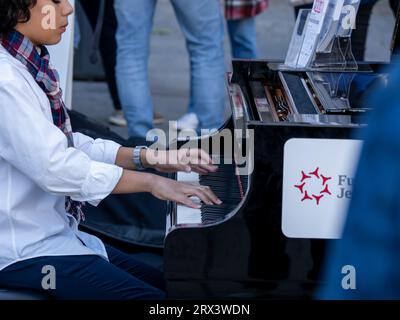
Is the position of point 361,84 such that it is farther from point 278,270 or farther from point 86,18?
point 86,18

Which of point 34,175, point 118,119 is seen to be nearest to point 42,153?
point 34,175

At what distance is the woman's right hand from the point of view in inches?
93.7

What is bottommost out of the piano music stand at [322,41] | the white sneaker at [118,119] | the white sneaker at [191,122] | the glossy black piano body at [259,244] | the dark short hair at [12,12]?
the white sneaker at [118,119]

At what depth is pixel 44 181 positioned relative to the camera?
7.39ft

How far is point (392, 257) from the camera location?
1.04 metres

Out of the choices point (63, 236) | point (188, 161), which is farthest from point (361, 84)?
point (63, 236)

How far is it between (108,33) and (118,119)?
542 millimetres

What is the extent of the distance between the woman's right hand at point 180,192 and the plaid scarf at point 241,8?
306 cm

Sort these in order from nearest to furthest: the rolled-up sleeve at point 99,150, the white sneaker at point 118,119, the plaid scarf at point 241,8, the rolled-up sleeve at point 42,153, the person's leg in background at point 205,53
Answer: the rolled-up sleeve at point 42,153, the rolled-up sleeve at point 99,150, the person's leg in background at point 205,53, the plaid scarf at point 241,8, the white sneaker at point 118,119

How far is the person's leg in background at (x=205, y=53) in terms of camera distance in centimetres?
446

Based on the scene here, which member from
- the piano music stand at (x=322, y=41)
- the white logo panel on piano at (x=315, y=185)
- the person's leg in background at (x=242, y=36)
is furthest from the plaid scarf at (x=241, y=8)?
the white logo panel on piano at (x=315, y=185)

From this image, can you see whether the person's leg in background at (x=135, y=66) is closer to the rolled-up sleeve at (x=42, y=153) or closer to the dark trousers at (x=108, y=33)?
the dark trousers at (x=108, y=33)

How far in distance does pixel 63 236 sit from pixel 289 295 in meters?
0.61

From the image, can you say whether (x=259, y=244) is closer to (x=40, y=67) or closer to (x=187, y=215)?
(x=187, y=215)
